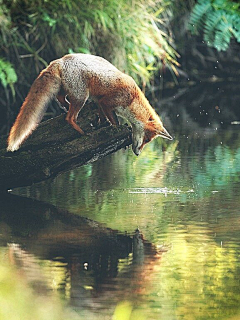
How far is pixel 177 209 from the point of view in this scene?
6039mm

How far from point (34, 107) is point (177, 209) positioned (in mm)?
1385

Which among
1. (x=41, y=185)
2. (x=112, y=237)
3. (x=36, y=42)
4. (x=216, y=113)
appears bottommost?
(x=216, y=113)

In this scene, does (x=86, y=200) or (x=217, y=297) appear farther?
(x=86, y=200)

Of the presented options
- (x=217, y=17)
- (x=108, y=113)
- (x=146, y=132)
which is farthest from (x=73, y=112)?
(x=217, y=17)

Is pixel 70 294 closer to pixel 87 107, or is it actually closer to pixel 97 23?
pixel 87 107

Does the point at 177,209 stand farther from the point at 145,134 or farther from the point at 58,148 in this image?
the point at 58,148

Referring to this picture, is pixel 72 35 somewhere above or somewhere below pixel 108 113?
below

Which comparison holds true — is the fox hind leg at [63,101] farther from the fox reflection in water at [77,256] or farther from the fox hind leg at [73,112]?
the fox reflection in water at [77,256]

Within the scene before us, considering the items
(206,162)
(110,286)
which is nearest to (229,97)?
(206,162)

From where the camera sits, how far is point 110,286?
4102 mm

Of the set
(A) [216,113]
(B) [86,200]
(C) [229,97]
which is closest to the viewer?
(B) [86,200]

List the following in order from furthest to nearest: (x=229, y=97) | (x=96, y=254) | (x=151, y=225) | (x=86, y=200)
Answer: (x=229, y=97) < (x=86, y=200) < (x=151, y=225) < (x=96, y=254)

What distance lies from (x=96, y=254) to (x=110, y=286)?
0.68 meters

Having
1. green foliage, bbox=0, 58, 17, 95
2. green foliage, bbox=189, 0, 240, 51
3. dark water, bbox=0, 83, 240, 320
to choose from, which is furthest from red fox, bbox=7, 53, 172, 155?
green foliage, bbox=0, 58, 17, 95
